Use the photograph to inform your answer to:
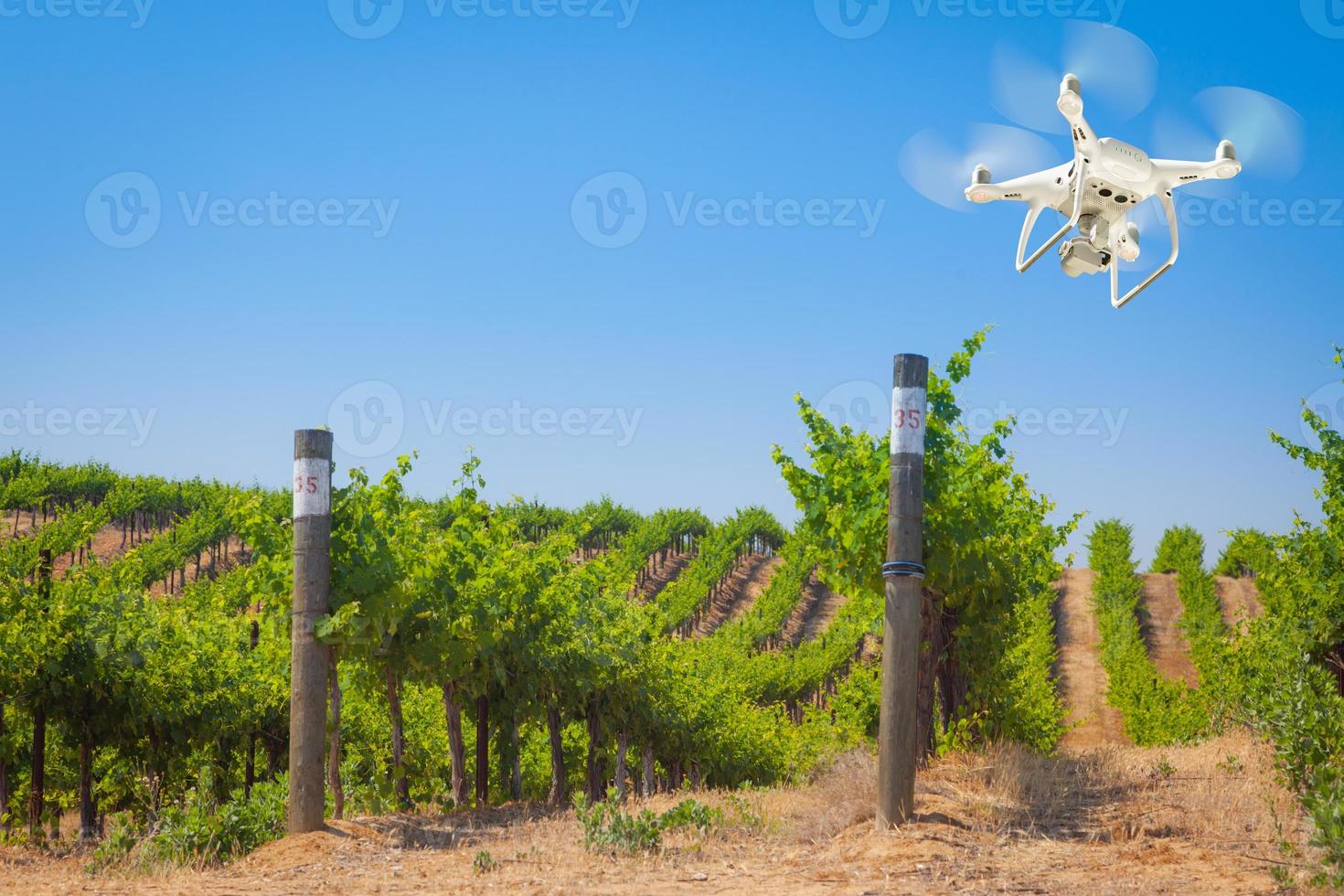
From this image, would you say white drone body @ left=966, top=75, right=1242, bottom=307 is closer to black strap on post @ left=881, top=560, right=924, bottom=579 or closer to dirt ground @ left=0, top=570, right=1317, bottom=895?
black strap on post @ left=881, top=560, right=924, bottom=579

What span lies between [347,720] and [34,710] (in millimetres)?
11157

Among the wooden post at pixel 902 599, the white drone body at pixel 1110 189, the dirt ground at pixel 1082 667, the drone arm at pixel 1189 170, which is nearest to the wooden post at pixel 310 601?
the wooden post at pixel 902 599

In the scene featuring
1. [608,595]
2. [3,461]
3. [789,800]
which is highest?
[3,461]

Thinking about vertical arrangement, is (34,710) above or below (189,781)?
above

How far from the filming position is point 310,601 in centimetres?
1024

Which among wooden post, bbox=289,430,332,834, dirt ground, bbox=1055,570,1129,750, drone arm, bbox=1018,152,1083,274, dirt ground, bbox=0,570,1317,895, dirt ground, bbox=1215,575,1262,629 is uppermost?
drone arm, bbox=1018,152,1083,274

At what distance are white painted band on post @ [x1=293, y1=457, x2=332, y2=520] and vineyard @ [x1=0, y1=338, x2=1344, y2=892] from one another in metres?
0.87

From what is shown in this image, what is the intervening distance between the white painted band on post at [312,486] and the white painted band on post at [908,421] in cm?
528

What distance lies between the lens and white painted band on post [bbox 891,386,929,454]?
29.0 feet

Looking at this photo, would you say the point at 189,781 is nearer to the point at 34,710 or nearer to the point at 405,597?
the point at 34,710

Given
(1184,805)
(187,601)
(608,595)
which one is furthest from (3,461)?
(1184,805)

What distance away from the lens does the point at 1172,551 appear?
6350 centimetres

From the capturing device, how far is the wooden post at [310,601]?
10.2 m

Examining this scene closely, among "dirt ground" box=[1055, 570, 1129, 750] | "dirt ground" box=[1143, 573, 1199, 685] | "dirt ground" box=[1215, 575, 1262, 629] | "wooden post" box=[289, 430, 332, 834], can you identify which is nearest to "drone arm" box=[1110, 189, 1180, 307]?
"wooden post" box=[289, 430, 332, 834]
